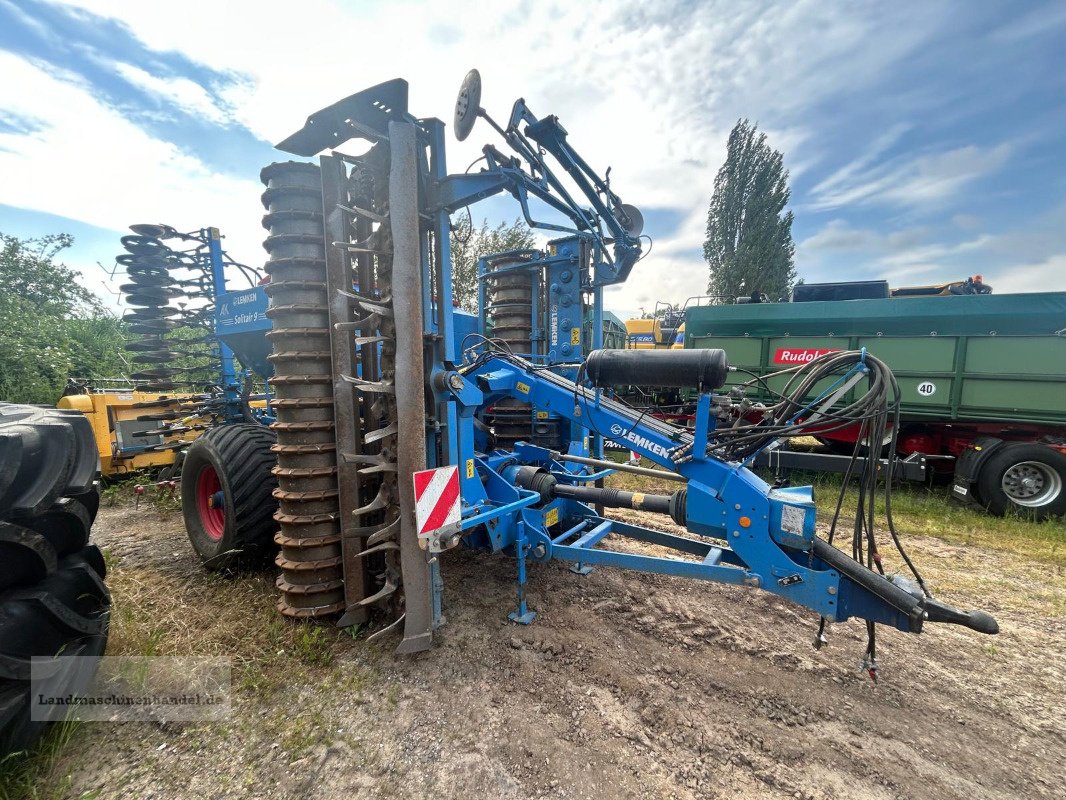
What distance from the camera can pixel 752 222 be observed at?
24.3m

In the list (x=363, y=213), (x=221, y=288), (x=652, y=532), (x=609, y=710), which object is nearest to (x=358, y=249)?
(x=363, y=213)

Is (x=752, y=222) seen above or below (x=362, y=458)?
above

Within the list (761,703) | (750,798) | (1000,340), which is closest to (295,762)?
(750,798)

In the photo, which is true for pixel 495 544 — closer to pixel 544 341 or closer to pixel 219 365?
pixel 544 341

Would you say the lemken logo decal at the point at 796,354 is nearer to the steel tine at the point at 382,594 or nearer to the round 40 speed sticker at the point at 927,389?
the round 40 speed sticker at the point at 927,389

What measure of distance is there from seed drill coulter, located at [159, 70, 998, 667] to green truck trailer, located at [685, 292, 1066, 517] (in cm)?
382

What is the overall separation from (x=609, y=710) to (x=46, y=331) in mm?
17535

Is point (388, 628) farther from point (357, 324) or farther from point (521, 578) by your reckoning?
point (357, 324)

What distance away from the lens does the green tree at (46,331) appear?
35.3ft

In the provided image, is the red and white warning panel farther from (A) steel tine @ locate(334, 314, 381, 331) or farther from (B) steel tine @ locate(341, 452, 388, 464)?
(A) steel tine @ locate(334, 314, 381, 331)

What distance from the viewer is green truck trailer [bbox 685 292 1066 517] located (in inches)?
211

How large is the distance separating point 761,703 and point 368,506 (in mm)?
2407

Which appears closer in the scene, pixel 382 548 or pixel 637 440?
pixel 382 548

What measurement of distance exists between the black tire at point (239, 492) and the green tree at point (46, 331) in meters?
11.0
